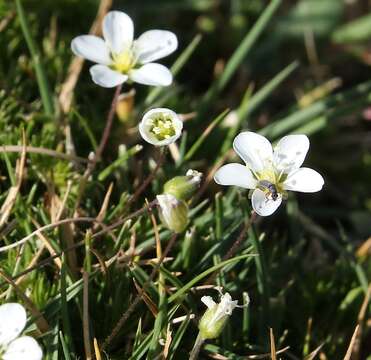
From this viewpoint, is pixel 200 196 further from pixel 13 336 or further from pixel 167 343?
pixel 13 336

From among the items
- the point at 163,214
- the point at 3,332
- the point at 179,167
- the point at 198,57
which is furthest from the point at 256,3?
the point at 3,332

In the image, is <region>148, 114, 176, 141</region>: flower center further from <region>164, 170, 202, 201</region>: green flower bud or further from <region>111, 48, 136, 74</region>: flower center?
<region>111, 48, 136, 74</region>: flower center

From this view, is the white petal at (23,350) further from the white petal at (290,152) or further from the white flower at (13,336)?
the white petal at (290,152)

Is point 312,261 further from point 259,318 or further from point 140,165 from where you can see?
point 140,165

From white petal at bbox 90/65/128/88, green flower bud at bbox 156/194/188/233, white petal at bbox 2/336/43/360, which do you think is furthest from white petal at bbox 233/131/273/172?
white petal at bbox 2/336/43/360

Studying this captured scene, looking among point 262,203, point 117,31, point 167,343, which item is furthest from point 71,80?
point 167,343
